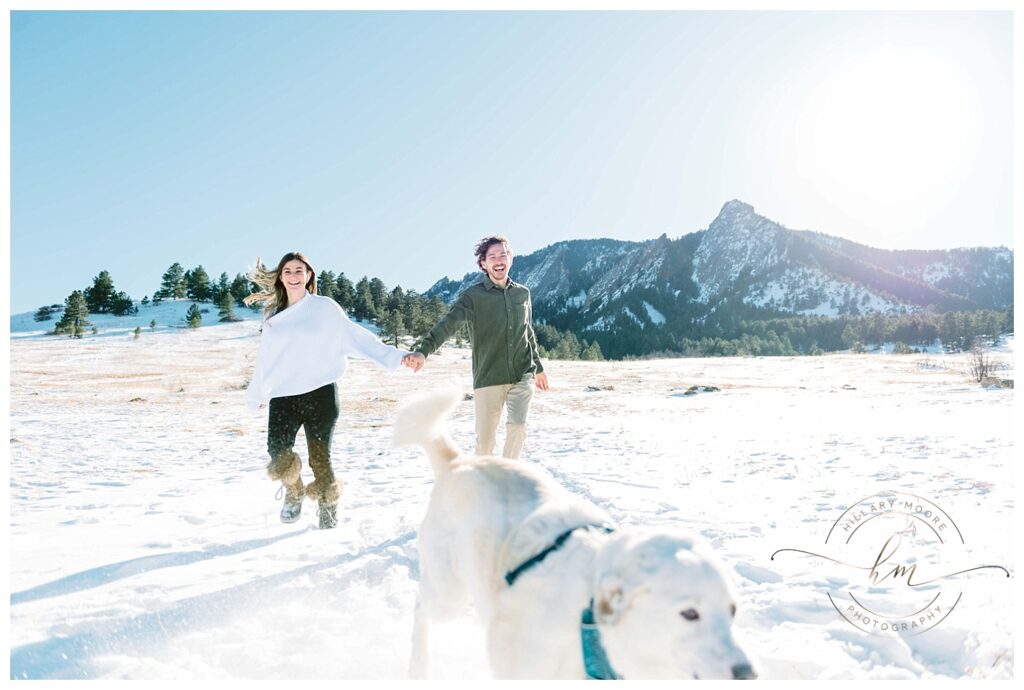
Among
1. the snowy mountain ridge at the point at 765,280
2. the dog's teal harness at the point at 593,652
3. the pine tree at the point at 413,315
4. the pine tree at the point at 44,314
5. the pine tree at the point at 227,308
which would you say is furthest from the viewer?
the snowy mountain ridge at the point at 765,280

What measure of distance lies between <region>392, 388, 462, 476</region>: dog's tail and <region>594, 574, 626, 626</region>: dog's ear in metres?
1.20

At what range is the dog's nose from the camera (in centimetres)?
158

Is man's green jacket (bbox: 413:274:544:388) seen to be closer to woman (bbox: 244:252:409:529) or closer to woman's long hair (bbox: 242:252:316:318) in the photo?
woman (bbox: 244:252:409:529)

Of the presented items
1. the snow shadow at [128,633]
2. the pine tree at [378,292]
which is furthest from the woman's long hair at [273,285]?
the pine tree at [378,292]

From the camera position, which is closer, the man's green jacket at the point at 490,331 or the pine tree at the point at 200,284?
the man's green jacket at the point at 490,331

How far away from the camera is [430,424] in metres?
2.89

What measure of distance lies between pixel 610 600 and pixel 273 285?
406 cm

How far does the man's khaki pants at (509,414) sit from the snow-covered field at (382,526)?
502 millimetres

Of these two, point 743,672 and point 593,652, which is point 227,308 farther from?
point 743,672

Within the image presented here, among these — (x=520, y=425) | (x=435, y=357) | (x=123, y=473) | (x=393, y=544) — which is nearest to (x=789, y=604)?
(x=520, y=425)

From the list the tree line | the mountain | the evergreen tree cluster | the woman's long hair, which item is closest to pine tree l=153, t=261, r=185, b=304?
the tree line

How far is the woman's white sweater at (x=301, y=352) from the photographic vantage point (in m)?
4.62

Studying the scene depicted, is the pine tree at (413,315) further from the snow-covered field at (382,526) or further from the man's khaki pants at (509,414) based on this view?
the man's khaki pants at (509,414)

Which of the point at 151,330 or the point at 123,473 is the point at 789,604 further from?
the point at 151,330
